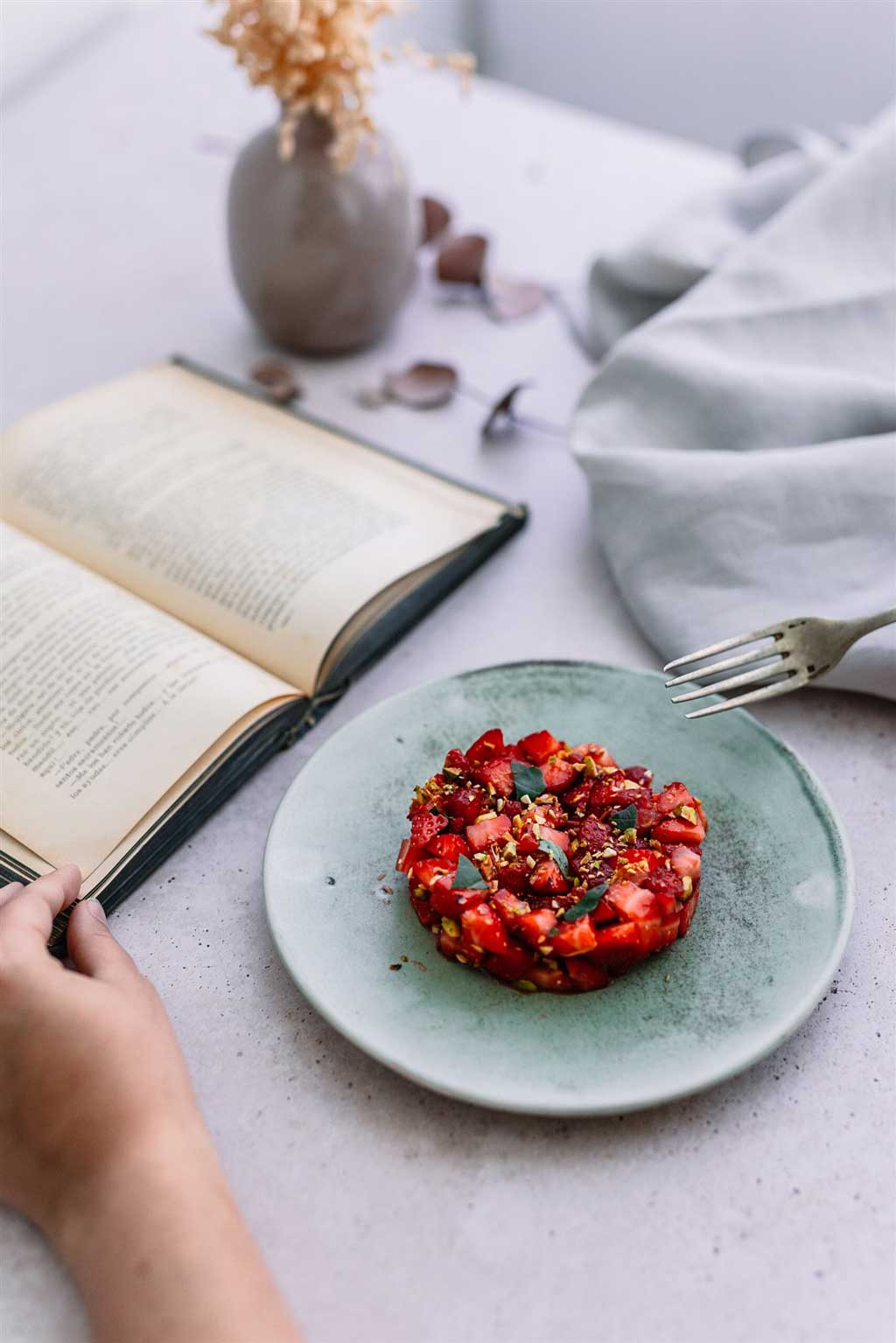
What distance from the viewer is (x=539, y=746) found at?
77 centimetres

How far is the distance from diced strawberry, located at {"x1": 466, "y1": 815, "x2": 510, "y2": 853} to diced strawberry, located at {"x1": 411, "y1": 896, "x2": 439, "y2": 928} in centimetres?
4

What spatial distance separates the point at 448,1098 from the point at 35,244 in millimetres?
1222

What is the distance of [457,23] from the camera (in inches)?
110

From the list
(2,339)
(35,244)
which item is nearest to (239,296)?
(2,339)

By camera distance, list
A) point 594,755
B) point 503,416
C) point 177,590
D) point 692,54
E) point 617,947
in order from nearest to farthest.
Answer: point 617,947 < point 594,755 < point 177,590 < point 503,416 < point 692,54

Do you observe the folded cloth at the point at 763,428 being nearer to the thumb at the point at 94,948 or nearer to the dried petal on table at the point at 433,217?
the dried petal on table at the point at 433,217

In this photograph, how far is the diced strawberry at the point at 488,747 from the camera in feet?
2.52

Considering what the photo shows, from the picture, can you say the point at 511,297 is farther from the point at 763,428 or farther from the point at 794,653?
the point at 794,653

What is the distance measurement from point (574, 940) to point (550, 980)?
0.04 meters

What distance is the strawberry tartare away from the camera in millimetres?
660

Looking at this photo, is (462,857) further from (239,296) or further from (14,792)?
(239,296)

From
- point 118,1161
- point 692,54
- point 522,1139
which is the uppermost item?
point 118,1161

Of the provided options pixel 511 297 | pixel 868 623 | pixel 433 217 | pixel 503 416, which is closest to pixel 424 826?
pixel 868 623

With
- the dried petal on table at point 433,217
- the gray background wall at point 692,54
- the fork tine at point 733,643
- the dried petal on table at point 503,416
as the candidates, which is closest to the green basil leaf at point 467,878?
the fork tine at point 733,643
